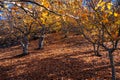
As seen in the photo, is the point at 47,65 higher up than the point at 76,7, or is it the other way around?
the point at 76,7

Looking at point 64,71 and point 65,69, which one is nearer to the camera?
point 64,71

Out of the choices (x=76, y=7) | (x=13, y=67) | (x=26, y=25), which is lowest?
(x=13, y=67)

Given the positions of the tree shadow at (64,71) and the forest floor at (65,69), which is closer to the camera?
the tree shadow at (64,71)

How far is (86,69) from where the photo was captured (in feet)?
54.3

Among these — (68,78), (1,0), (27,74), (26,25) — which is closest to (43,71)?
(27,74)

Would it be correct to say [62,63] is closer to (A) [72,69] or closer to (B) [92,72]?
(A) [72,69]

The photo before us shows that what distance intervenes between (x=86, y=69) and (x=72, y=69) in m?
0.99

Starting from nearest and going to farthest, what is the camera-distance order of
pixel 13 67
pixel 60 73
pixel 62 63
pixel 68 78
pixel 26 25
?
pixel 68 78 < pixel 60 73 < pixel 62 63 < pixel 13 67 < pixel 26 25

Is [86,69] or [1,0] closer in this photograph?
[1,0]

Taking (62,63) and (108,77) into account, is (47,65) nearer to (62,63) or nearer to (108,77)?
(62,63)

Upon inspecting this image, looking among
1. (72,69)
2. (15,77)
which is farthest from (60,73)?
(15,77)

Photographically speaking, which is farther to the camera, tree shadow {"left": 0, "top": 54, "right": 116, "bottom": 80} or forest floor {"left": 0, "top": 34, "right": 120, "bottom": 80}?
forest floor {"left": 0, "top": 34, "right": 120, "bottom": 80}

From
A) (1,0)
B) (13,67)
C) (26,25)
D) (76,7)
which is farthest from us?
(26,25)

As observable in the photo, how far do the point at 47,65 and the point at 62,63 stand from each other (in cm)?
115
